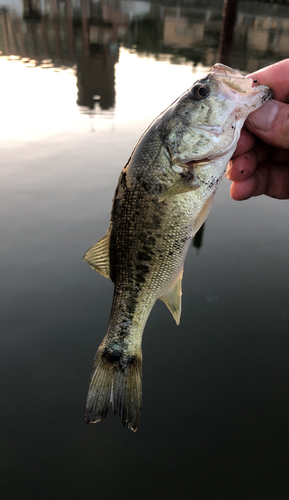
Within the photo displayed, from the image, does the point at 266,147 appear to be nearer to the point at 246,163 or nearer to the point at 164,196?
the point at 246,163

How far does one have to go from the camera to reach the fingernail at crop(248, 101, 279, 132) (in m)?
2.65

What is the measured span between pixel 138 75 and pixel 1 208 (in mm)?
15753

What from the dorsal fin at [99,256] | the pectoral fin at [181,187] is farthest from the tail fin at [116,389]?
the pectoral fin at [181,187]

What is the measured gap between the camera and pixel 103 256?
260cm

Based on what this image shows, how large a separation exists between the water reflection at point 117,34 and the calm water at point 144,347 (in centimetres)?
781

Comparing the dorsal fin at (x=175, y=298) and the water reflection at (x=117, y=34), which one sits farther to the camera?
the water reflection at (x=117, y=34)

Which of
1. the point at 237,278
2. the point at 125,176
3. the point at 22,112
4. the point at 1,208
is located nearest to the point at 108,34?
the point at 22,112

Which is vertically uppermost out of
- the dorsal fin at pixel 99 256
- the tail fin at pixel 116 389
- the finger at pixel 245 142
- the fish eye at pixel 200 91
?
the fish eye at pixel 200 91

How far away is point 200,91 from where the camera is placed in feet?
7.59

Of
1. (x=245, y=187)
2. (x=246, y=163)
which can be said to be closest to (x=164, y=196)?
(x=246, y=163)

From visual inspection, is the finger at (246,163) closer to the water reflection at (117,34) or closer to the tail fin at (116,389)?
the tail fin at (116,389)

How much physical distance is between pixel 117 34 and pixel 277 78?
136 feet

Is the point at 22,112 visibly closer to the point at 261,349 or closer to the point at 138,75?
the point at 138,75

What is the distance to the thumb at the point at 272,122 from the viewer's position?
265cm
